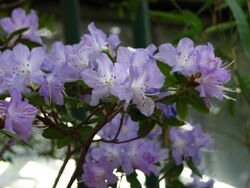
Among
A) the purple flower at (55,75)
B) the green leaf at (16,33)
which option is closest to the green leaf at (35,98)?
the purple flower at (55,75)

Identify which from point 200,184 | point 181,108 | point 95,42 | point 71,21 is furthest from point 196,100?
point 71,21

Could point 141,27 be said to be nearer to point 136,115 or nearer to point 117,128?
point 117,128

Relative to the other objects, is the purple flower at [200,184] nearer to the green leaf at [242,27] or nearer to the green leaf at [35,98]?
the green leaf at [242,27]

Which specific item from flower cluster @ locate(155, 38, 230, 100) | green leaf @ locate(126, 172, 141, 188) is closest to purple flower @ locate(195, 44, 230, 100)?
flower cluster @ locate(155, 38, 230, 100)

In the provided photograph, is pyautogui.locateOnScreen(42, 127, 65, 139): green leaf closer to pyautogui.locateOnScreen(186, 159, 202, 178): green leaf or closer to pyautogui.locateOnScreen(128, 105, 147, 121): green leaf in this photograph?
pyautogui.locateOnScreen(128, 105, 147, 121): green leaf

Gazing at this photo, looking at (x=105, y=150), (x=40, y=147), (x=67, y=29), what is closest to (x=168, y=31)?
(x=40, y=147)
